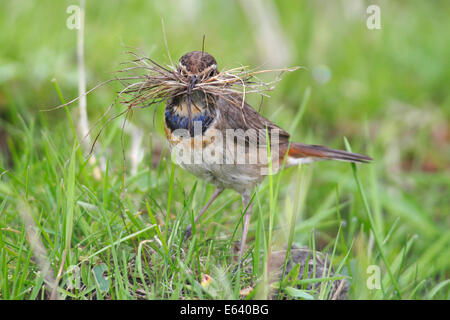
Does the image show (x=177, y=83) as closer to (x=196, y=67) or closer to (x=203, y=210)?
(x=196, y=67)

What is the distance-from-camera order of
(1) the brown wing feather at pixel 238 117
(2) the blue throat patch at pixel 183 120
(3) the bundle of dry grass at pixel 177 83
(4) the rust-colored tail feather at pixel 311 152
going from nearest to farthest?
(3) the bundle of dry grass at pixel 177 83 < (2) the blue throat patch at pixel 183 120 < (1) the brown wing feather at pixel 238 117 < (4) the rust-colored tail feather at pixel 311 152

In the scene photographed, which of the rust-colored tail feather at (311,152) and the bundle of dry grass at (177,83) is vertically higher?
the bundle of dry grass at (177,83)

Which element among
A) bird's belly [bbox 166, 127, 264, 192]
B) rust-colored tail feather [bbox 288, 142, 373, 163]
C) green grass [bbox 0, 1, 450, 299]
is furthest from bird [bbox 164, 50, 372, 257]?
rust-colored tail feather [bbox 288, 142, 373, 163]

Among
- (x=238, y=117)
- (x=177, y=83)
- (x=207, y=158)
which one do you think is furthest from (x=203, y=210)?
(x=177, y=83)

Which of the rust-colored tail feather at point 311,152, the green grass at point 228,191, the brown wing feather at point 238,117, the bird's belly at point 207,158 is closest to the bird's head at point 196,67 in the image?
the brown wing feather at point 238,117

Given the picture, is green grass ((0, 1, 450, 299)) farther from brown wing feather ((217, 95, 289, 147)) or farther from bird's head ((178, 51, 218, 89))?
bird's head ((178, 51, 218, 89))

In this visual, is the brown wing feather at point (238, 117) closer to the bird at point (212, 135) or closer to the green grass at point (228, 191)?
the bird at point (212, 135)
